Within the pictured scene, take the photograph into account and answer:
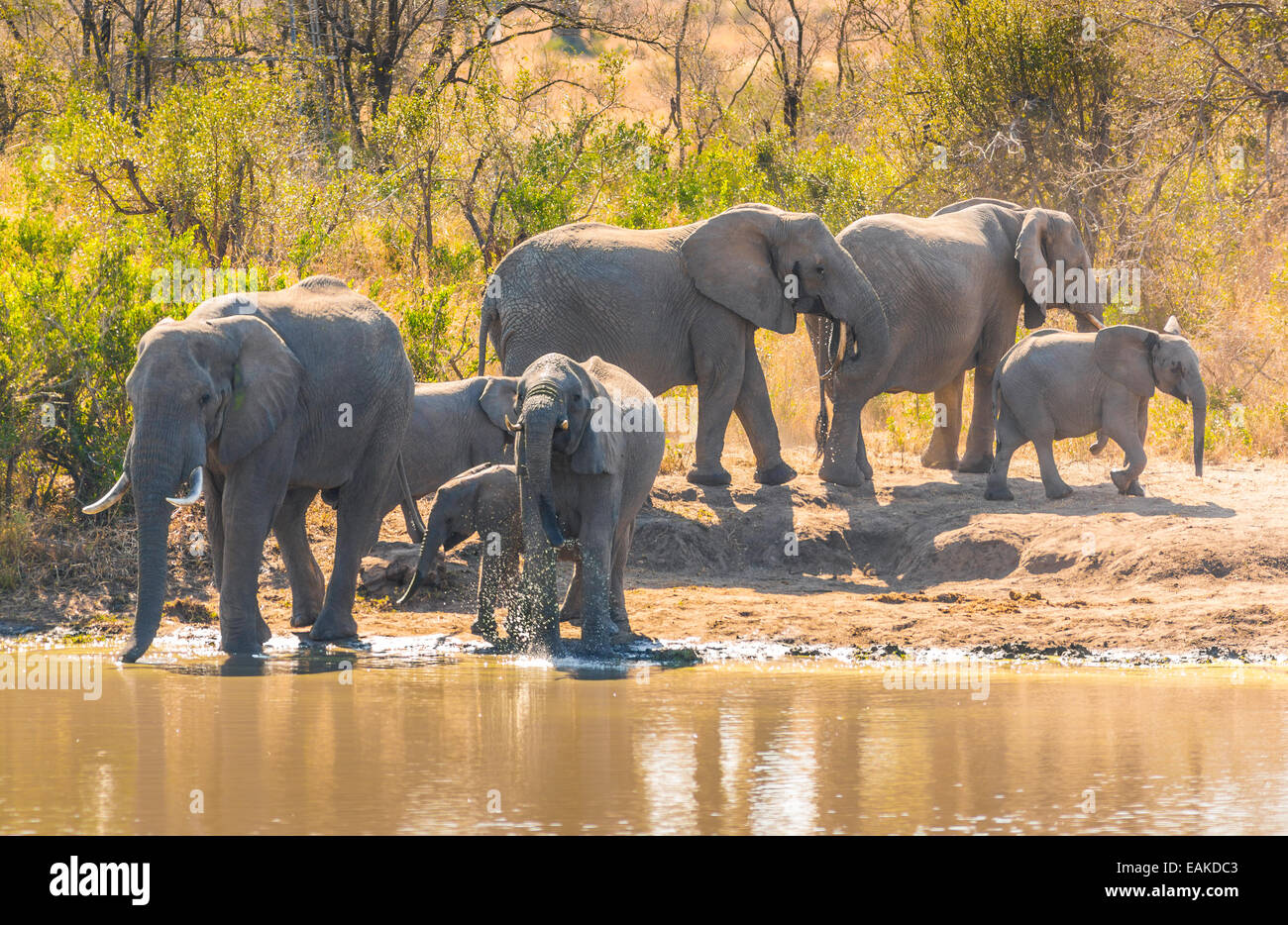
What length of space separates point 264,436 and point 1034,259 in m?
8.18

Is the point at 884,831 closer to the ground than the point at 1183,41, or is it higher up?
closer to the ground

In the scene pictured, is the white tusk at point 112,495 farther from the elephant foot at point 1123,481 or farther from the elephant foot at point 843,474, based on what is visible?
the elephant foot at point 1123,481

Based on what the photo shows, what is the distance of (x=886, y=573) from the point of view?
12195mm

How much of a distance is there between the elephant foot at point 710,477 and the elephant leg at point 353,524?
142 inches

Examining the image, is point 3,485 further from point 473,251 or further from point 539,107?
point 539,107

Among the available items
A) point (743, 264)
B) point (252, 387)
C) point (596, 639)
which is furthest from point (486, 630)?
point (743, 264)

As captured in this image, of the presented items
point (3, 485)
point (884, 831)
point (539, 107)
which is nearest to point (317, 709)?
point (884, 831)

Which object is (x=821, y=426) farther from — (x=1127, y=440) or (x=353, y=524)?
(x=353, y=524)

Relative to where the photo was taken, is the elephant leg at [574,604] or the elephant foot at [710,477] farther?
the elephant foot at [710,477]

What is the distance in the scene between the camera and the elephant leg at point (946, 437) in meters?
15.2

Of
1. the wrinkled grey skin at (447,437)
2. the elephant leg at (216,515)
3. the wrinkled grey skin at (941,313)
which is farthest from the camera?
the wrinkled grey skin at (941,313)

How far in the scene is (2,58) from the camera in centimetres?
2288

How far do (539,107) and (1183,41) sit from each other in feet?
40.4

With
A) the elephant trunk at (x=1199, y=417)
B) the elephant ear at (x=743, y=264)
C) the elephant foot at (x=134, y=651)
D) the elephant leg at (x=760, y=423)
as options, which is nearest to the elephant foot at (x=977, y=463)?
the elephant trunk at (x=1199, y=417)
